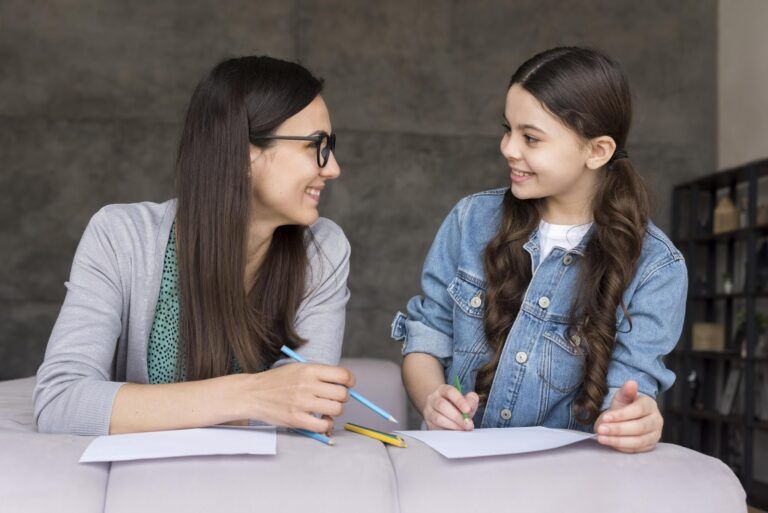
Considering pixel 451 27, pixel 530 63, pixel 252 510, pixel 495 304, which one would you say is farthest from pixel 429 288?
pixel 451 27

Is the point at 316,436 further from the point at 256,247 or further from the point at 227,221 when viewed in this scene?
the point at 256,247

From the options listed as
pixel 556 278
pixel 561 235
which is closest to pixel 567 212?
pixel 561 235

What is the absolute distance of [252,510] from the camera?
2.89 feet

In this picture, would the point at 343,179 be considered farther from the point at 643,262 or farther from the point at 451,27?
the point at 643,262

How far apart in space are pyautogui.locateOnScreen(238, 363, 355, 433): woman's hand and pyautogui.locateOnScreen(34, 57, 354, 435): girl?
1.05 ft

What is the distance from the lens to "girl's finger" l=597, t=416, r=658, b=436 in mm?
1024

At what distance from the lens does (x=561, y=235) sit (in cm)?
171

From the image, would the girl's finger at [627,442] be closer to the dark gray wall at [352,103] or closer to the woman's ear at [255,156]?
the woman's ear at [255,156]

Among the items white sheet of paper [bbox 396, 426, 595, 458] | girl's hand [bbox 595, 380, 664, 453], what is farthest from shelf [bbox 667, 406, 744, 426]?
white sheet of paper [bbox 396, 426, 595, 458]

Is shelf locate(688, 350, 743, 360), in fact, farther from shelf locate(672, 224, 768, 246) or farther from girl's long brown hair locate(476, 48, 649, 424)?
girl's long brown hair locate(476, 48, 649, 424)

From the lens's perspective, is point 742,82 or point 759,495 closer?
point 759,495

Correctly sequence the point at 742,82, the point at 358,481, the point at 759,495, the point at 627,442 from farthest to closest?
the point at 742,82 < the point at 759,495 < the point at 627,442 < the point at 358,481

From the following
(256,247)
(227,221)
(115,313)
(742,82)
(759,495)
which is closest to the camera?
(115,313)

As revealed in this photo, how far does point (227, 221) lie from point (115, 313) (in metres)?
0.26
